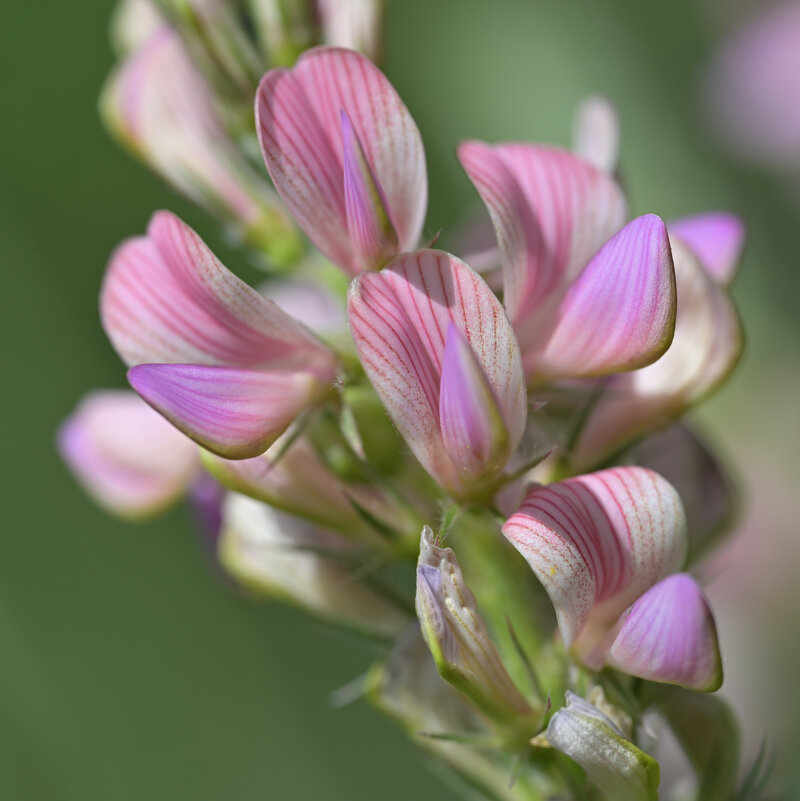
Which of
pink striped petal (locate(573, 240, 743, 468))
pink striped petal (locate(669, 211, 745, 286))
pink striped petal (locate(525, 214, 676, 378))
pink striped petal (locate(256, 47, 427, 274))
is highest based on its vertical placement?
pink striped petal (locate(256, 47, 427, 274))

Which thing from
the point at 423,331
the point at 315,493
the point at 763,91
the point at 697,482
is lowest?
the point at 763,91

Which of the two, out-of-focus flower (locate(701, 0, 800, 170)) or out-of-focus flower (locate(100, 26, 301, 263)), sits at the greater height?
out-of-focus flower (locate(100, 26, 301, 263))

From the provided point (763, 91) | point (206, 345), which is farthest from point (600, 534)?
point (763, 91)

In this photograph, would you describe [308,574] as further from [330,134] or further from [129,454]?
[330,134]

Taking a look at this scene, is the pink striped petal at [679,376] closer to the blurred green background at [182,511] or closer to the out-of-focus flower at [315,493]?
the out-of-focus flower at [315,493]

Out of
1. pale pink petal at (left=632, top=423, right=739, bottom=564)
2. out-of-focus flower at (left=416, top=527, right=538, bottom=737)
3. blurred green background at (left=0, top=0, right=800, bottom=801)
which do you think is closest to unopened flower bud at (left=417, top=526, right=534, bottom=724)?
out-of-focus flower at (left=416, top=527, right=538, bottom=737)

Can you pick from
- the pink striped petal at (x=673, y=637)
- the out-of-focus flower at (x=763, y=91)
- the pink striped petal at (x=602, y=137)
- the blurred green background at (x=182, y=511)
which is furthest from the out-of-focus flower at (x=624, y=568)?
the out-of-focus flower at (x=763, y=91)

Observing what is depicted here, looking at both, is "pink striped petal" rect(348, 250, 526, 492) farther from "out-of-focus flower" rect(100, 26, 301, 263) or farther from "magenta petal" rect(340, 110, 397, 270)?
"out-of-focus flower" rect(100, 26, 301, 263)
